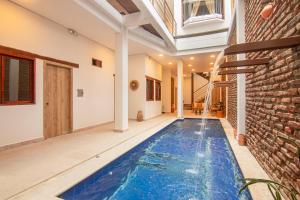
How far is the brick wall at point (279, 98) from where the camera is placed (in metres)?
1.72

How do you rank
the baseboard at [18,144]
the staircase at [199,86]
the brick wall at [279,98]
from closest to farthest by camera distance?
the brick wall at [279,98]
the baseboard at [18,144]
the staircase at [199,86]

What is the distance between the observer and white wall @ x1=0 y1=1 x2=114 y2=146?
3715mm

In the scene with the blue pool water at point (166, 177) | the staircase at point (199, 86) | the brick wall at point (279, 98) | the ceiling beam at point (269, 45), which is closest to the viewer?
the ceiling beam at point (269, 45)

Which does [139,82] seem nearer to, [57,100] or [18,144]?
[57,100]

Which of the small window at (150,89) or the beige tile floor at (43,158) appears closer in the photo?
the beige tile floor at (43,158)

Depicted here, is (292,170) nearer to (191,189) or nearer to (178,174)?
(191,189)

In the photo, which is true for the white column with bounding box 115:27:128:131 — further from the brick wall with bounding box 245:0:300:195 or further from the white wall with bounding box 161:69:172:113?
the white wall with bounding box 161:69:172:113

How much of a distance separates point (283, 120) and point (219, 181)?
1262 millimetres

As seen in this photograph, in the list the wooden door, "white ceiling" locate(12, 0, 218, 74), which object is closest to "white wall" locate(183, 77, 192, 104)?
"white ceiling" locate(12, 0, 218, 74)

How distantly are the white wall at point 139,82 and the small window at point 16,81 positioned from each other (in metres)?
4.68

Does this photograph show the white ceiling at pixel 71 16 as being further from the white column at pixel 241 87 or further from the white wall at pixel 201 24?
the white wall at pixel 201 24

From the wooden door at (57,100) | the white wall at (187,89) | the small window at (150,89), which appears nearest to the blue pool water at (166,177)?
the wooden door at (57,100)

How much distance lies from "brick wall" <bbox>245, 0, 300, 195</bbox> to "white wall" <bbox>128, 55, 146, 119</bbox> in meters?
5.52

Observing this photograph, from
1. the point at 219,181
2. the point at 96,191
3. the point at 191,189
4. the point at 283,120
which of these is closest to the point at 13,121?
the point at 96,191
